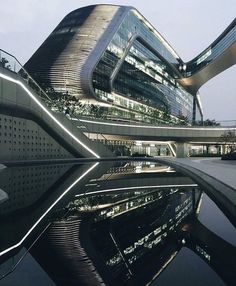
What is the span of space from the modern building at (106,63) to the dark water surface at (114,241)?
41684mm

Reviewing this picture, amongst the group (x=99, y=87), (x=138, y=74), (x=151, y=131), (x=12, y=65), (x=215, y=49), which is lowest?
(x=151, y=131)

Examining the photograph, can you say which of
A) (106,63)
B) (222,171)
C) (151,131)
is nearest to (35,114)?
(222,171)

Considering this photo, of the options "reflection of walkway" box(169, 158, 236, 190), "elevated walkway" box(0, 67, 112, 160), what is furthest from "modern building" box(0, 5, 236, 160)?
"reflection of walkway" box(169, 158, 236, 190)

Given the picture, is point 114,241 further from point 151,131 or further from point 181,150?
point 181,150

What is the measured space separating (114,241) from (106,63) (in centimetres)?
7119

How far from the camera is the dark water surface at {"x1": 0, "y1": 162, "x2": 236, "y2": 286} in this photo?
16.4ft

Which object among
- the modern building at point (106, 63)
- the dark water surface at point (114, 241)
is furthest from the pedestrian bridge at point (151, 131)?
the dark water surface at point (114, 241)

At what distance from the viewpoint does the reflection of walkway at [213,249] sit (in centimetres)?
529

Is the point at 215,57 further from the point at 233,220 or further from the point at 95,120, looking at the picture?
the point at 233,220

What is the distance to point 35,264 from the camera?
546 cm

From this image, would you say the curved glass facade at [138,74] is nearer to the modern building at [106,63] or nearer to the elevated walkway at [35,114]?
the modern building at [106,63]

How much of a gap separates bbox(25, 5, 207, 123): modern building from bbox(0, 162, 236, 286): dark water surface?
4168 centimetres

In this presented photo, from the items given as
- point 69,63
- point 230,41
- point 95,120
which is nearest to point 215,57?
point 230,41

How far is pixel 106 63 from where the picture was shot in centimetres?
7550
